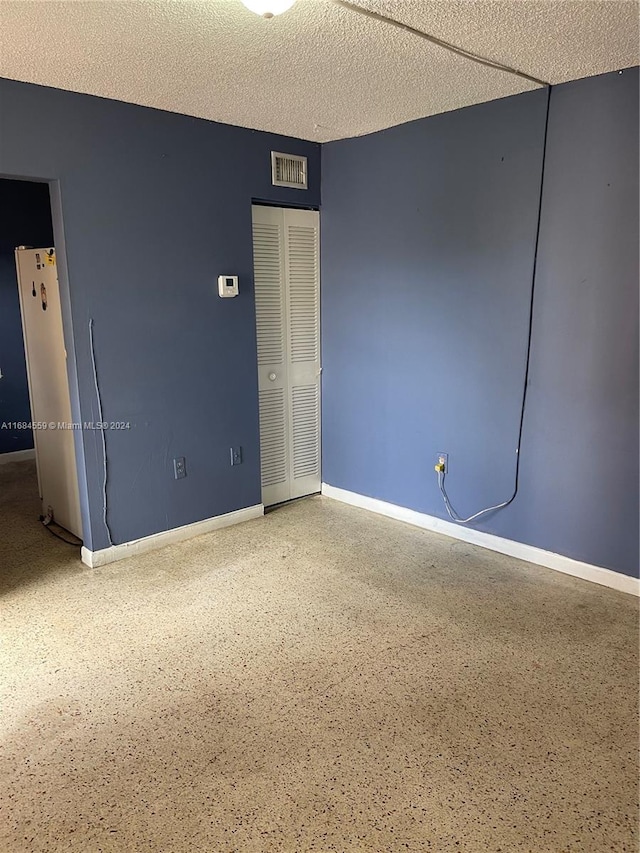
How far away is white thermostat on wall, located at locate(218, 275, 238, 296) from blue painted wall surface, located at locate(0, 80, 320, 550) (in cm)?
6

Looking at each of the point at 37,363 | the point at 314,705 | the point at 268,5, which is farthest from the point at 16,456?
the point at 268,5

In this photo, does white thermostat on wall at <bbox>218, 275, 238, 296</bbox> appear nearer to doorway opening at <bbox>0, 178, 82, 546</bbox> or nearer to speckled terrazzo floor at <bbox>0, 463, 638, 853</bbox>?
doorway opening at <bbox>0, 178, 82, 546</bbox>

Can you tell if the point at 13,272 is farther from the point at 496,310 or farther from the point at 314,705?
the point at 314,705

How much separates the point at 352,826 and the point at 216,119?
350cm

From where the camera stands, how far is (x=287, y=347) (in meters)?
4.22

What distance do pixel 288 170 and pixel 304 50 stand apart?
61.1 inches

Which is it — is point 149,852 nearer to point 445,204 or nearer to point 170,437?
point 170,437

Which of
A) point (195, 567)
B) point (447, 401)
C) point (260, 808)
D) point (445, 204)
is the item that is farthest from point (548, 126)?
point (260, 808)

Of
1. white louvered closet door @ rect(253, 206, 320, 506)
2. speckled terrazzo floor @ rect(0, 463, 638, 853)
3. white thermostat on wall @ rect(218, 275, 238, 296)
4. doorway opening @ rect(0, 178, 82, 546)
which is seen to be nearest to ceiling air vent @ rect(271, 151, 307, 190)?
white louvered closet door @ rect(253, 206, 320, 506)

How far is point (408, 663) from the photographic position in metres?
2.46

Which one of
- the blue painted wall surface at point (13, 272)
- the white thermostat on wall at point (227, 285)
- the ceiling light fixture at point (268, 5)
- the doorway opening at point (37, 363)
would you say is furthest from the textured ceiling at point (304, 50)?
the blue painted wall surface at point (13, 272)

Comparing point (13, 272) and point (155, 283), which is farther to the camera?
point (13, 272)

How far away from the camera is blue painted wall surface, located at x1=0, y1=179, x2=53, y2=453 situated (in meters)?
5.16

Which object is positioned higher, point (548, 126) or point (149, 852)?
point (548, 126)
